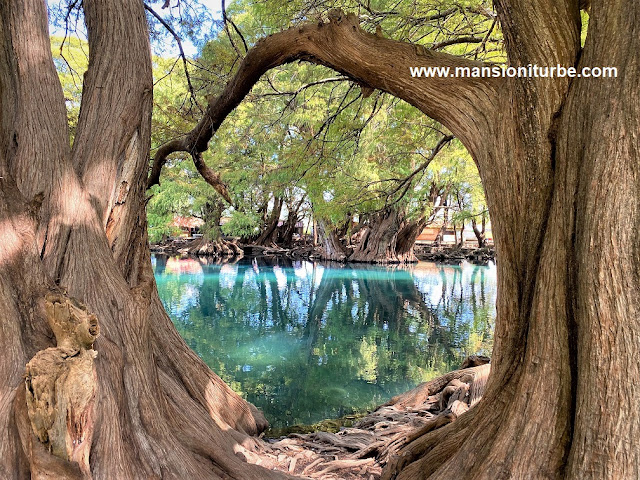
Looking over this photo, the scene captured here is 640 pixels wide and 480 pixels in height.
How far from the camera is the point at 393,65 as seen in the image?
2.34m

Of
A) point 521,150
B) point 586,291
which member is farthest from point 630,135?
point 586,291

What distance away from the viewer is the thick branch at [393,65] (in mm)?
2143

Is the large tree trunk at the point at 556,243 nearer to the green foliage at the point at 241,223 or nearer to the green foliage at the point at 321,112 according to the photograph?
the green foliage at the point at 321,112

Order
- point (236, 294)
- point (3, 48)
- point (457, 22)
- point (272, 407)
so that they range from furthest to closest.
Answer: point (236, 294) < point (457, 22) < point (272, 407) < point (3, 48)

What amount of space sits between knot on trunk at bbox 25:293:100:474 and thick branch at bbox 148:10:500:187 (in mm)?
1856

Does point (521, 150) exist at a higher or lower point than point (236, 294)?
higher

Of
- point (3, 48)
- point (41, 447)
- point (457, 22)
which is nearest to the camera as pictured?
point (41, 447)

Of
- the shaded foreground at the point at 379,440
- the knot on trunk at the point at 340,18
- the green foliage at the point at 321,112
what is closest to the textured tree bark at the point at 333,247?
the green foliage at the point at 321,112

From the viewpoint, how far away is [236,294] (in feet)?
40.9

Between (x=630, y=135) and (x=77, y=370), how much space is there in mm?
2122

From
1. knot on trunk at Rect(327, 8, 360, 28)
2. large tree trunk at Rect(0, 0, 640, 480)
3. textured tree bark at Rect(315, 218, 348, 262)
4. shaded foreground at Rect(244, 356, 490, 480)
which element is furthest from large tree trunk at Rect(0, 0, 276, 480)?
textured tree bark at Rect(315, 218, 348, 262)

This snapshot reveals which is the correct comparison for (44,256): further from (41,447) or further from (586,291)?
(586,291)

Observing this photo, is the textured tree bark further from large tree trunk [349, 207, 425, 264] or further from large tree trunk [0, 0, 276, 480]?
large tree trunk [0, 0, 276, 480]

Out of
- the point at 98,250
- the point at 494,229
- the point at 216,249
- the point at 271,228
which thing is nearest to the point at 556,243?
the point at 494,229
